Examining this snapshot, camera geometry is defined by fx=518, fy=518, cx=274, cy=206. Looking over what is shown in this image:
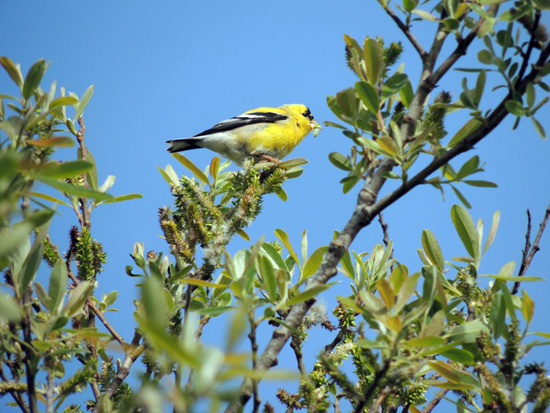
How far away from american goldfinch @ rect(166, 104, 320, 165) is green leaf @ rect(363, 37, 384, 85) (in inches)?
167

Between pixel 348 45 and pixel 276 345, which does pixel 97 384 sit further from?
pixel 348 45

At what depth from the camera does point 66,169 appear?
1.36m

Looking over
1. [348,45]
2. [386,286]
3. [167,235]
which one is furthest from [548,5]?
[167,235]

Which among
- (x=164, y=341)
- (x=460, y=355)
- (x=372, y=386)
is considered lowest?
(x=164, y=341)

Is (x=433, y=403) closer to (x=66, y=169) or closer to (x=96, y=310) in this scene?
(x=96, y=310)

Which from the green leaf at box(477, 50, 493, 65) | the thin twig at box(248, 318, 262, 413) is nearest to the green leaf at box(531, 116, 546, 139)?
the green leaf at box(477, 50, 493, 65)

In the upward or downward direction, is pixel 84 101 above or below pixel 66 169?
above

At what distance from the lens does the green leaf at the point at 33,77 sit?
5.06ft

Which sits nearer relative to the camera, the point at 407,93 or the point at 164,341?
the point at 164,341

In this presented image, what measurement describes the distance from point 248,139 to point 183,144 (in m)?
0.85

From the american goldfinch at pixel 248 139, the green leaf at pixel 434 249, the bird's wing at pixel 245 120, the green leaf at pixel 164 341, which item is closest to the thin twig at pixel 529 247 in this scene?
the green leaf at pixel 434 249

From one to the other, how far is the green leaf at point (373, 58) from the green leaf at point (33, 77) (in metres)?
1.05

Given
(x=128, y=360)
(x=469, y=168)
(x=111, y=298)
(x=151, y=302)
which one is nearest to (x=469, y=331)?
(x=469, y=168)

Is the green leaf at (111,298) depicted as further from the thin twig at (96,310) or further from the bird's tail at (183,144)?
the bird's tail at (183,144)
